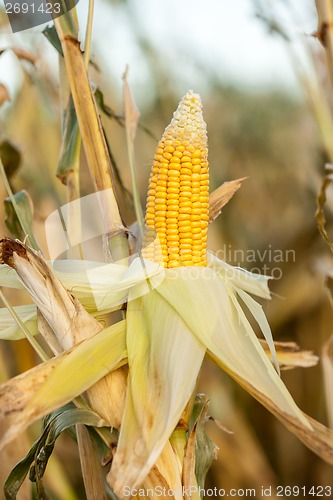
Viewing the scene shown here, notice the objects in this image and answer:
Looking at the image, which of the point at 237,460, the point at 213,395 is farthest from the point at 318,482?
the point at 213,395

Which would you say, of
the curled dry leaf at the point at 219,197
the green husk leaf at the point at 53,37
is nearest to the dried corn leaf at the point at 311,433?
the curled dry leaf at the point at 219,197

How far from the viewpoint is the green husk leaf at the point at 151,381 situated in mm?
574

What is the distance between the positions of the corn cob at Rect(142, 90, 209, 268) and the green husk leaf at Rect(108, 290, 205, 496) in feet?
0.24

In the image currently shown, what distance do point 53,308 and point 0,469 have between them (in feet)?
1.93

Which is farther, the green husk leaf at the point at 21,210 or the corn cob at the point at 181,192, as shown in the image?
Answer: the green husk leaf at the point at 21,210

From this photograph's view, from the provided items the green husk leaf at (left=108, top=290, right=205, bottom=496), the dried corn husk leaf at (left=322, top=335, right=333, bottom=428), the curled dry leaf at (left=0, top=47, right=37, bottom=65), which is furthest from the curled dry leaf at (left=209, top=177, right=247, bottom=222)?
the curled dry leaf at (left=0, top=47, right=37, bottom=65)

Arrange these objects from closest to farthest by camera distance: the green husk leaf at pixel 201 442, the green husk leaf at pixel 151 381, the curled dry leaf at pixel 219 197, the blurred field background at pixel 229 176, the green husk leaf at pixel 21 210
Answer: the green husk leaf at pixel 151 381, the green husk leaf at pixel 201 442, the curled dry leaf at pixel 219 197, the green husk leaf at pixel 21 210, the blurred field background at pixel 229 176

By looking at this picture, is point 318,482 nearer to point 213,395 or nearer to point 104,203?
point 213,395

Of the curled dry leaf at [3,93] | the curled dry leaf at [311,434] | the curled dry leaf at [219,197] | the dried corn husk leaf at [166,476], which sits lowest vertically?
the dried corn husk leaf at [166,476]

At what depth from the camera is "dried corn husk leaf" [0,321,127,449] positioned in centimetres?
58

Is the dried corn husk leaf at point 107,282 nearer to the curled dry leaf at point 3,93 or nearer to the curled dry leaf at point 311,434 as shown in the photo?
the curled dry leaf at point 311,434

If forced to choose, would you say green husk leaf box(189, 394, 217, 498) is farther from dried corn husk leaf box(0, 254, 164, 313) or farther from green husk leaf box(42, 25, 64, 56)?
green husk leaf box(42, 25, 64, 56)

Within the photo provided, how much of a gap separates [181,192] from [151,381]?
0.26 m

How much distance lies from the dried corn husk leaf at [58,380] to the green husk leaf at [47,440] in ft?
0.17
